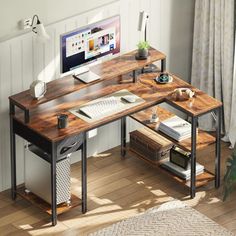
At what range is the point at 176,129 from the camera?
7.34 metres

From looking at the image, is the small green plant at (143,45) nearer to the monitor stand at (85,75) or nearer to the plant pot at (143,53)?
the plant pot at (143,53)

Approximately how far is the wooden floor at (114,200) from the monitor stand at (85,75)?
0.90m

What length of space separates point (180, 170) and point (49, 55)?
4.61ft

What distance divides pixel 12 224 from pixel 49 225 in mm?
280

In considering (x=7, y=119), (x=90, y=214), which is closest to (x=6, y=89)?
(x=7, y=119)

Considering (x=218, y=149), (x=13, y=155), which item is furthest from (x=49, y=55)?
(x=218, y=149)

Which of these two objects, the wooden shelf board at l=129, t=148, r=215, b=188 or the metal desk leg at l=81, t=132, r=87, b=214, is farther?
the wooden shelf board at l=129, t=148, r=215, b=188

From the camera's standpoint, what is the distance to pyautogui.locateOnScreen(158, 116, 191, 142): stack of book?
288 inches

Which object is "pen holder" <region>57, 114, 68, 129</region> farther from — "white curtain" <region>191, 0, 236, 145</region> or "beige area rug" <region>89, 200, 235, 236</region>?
"white curtain" <region>191, 0, 236, 145</region>

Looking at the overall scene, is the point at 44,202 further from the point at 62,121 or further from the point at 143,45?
the point at 143,45

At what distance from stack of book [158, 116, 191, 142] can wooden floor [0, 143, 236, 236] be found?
1.46 feet

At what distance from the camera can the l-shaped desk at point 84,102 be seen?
680 cm

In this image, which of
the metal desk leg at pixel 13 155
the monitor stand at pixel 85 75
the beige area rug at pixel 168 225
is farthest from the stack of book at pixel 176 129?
the beige area rug at pixel 168 225

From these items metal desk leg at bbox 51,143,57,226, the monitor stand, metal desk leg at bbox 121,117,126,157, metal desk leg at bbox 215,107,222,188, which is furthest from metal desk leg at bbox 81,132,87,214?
metal desk leg at bbox 215,107,222,188
